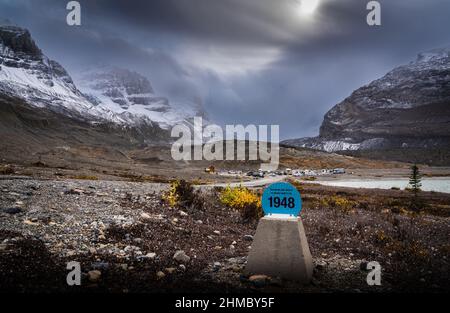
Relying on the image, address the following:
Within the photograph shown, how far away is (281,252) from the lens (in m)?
9.45

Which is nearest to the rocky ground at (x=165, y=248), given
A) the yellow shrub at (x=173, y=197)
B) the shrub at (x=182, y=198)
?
the shrub at (x=182, y=198)

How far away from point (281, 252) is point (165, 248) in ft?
13.2

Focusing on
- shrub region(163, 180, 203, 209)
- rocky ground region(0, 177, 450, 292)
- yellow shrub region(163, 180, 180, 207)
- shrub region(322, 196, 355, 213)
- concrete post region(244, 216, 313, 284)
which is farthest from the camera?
shrub region(322, 196, 355, 213)

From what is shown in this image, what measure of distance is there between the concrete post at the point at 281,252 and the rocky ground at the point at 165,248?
12.0 inches

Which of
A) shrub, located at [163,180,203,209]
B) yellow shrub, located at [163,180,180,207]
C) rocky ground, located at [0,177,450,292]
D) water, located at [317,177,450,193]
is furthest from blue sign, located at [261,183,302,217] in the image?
water, located at [317,177,450,193]

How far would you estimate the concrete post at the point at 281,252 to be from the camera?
9.27 m

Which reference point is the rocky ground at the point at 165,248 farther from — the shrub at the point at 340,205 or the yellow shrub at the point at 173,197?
the shrub at the point at 340,205

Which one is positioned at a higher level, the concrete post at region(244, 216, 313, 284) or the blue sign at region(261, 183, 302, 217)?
the blue sign at region(261, 183, 302, 217)

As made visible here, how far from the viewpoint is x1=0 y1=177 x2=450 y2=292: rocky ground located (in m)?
8.88

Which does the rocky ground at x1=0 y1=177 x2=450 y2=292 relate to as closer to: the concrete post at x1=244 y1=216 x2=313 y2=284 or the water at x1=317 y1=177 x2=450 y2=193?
the concrete post at x1=244 y1=216 x2=313 y2=284

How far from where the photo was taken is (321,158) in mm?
186500

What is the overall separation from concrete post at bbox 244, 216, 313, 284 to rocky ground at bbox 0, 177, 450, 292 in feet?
1.00
